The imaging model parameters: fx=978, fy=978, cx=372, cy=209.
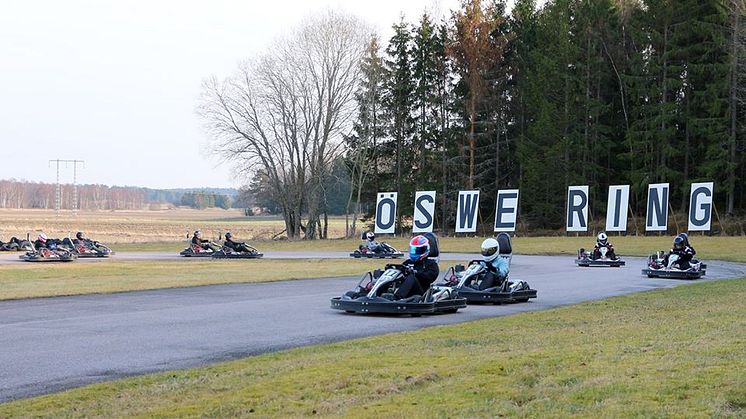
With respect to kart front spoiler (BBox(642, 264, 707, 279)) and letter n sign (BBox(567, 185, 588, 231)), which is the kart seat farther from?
letter n sign (BBox(567, 185, 588, 231))

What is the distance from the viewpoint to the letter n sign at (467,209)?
5628 cm

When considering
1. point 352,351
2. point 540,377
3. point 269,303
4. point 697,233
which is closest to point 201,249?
point 269,303

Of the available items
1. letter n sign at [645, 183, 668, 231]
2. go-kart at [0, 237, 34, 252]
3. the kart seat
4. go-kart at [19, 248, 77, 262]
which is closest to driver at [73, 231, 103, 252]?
go-kart at [19, 248, 77, 262]

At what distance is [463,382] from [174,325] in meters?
7.98

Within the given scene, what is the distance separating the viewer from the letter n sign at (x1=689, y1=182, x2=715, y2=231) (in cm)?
4938

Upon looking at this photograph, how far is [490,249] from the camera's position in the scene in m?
20.2

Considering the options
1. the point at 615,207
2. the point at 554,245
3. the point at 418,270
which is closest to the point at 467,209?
the point at 554,245

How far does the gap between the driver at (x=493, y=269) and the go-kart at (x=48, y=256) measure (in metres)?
24.4

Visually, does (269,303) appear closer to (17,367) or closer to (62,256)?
(17,367)

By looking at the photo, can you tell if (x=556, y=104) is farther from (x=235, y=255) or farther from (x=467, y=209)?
(x=235, y=255)

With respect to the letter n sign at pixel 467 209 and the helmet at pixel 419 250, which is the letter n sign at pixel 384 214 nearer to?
the letter n sign at pixel 467 209

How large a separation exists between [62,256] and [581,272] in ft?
69.6

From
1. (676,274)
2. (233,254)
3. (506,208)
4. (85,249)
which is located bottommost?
(85,249)

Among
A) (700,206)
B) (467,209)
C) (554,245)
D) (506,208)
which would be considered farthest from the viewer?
(467,209)
